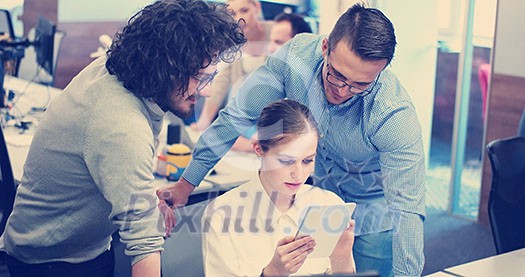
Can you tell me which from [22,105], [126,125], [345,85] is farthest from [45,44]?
[126,125]

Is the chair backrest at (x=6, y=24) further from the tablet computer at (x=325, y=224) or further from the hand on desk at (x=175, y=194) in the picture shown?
the tablet computer at (x=325, y=224)

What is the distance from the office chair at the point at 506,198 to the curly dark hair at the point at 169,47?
1.19 m

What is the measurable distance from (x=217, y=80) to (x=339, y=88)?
2.19m

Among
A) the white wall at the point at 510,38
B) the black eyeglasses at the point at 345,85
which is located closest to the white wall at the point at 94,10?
the white wall at the point at 510,38

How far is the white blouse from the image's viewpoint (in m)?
2.26

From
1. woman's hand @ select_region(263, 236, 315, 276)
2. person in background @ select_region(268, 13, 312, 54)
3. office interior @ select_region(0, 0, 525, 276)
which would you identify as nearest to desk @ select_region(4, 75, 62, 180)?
office interior @ select_region(0, 0, 525, 276)

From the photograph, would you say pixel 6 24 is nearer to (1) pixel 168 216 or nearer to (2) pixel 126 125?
(1) pixel 168 216

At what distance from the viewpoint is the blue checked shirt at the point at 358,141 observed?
2186 millimetres

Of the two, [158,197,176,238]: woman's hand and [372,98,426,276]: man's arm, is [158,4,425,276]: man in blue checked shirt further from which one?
[158,197,176,238]: woman's hand

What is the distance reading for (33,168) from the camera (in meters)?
1.97

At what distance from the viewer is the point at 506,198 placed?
263cm

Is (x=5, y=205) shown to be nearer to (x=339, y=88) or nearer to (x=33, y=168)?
(x=33, y=168)

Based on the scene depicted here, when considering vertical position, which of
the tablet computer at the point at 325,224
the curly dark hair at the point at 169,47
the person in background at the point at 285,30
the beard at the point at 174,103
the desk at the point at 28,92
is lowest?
the desk at the point at 28,92

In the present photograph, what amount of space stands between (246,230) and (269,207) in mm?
119
